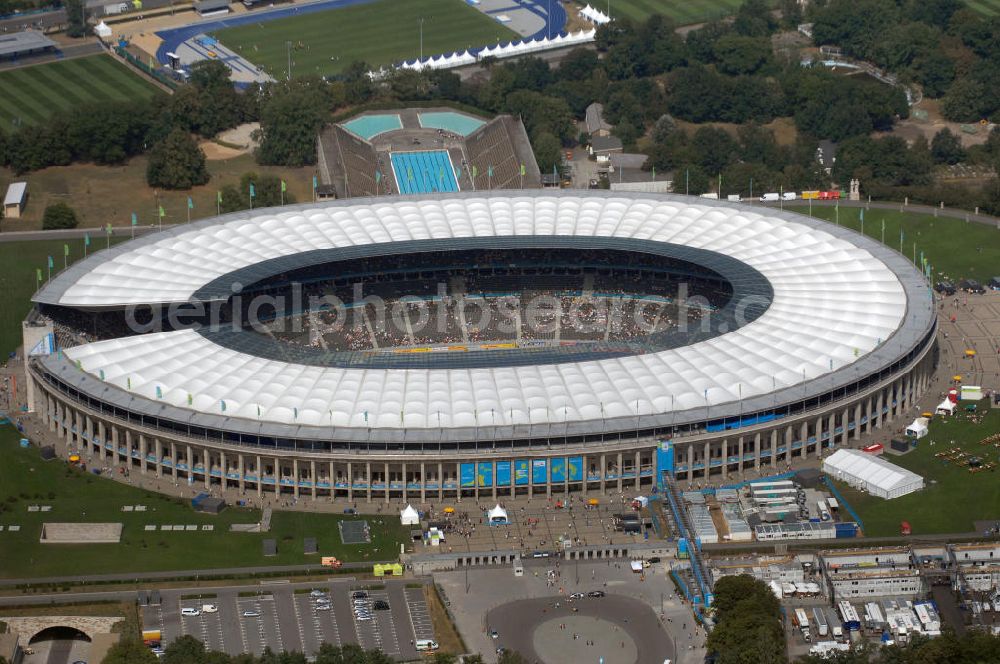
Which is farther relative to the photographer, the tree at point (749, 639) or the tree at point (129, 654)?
the tree at point (129, 654)

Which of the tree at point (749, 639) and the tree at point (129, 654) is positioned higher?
the tree at point (749, 639)

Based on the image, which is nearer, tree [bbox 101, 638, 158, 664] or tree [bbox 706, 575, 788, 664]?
tree [bbox 706, 575, 788, 664]

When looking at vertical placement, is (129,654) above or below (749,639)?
below

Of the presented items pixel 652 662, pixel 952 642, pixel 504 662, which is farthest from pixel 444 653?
pixel 952 642

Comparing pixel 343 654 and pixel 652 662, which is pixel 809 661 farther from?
pixel 343 654

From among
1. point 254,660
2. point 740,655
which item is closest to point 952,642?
point 740,655

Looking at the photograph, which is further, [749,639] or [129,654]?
[129,654]

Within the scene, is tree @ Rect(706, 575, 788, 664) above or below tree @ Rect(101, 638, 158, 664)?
above
